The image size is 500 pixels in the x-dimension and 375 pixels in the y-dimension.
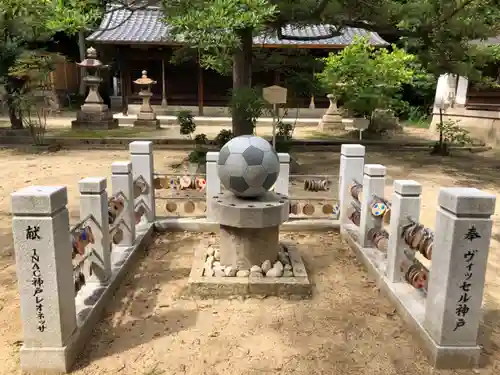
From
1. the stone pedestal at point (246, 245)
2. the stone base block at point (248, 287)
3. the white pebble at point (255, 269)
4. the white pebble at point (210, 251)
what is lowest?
the stone base block at point (248, 287)

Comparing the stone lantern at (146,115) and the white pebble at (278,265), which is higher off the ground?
the stone lantern at (146,115)

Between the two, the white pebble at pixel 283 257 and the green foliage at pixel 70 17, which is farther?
the green foliage at pixel 70 17

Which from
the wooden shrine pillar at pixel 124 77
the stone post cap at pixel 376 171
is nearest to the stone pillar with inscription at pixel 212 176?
the stone post cap at pixel 376 171

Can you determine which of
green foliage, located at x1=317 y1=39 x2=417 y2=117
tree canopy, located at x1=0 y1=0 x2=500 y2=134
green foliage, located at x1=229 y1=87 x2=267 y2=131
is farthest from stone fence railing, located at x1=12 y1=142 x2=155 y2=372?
green foliage, located at x1=317 y1=39 x2=417 y2=117

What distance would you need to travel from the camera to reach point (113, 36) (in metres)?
19.7

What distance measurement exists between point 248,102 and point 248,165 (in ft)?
15.9

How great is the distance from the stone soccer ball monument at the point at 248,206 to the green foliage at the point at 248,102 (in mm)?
4515

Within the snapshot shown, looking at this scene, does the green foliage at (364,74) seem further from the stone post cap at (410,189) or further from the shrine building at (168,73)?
the stone post cap at (410,189)

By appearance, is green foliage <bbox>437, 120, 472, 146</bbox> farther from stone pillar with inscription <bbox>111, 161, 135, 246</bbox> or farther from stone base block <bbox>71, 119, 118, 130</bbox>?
stone base block <bbox>71, 119, 118, 130</bbox>

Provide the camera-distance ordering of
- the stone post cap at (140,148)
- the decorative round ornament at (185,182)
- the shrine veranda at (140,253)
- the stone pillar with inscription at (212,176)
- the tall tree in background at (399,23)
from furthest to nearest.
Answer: the tall tree in background at (399,23), the decorative round ornament at (185,182), the stone pillar with inscription at (212,176), the stone post cap at (140,148), the shrine veranda at (140,253)

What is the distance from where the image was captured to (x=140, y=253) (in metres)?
5.38

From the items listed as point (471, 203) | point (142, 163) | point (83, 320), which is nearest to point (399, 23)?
point (142, 163)

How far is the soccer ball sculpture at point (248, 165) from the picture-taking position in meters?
4.27

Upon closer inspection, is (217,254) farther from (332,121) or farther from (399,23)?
(332,121)
